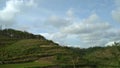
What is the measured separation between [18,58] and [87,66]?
3133 centimetres

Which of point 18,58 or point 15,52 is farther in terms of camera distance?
point 15,52

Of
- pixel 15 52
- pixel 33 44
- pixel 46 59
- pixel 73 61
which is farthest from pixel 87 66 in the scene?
pixel 33 44

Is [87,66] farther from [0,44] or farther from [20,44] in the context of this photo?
[0,44]

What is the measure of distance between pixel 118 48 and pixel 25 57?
49.2 meters

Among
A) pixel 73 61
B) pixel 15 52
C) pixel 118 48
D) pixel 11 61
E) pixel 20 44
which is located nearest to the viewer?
pixel 118 48

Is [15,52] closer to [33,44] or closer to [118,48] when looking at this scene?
[33,44]

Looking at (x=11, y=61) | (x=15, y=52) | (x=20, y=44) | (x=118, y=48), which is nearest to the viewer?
(x=118, y=48)

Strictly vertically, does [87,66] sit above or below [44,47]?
below

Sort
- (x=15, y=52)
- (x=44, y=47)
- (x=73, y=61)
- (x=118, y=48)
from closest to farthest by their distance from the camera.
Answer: (x=118, y=48), (x=73, y=61), (x=15, y=52), (x=44, y=47)

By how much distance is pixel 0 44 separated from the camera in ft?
555

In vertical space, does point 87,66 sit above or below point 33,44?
below

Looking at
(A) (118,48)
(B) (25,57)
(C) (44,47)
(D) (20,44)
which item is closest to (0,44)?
(D) (20,44)

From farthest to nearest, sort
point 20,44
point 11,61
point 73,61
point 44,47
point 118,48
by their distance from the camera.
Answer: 1. point 20,44
2. point 44,47
3. point 73,61
4. point 11,61
5. point 118,48

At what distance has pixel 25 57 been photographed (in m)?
127
